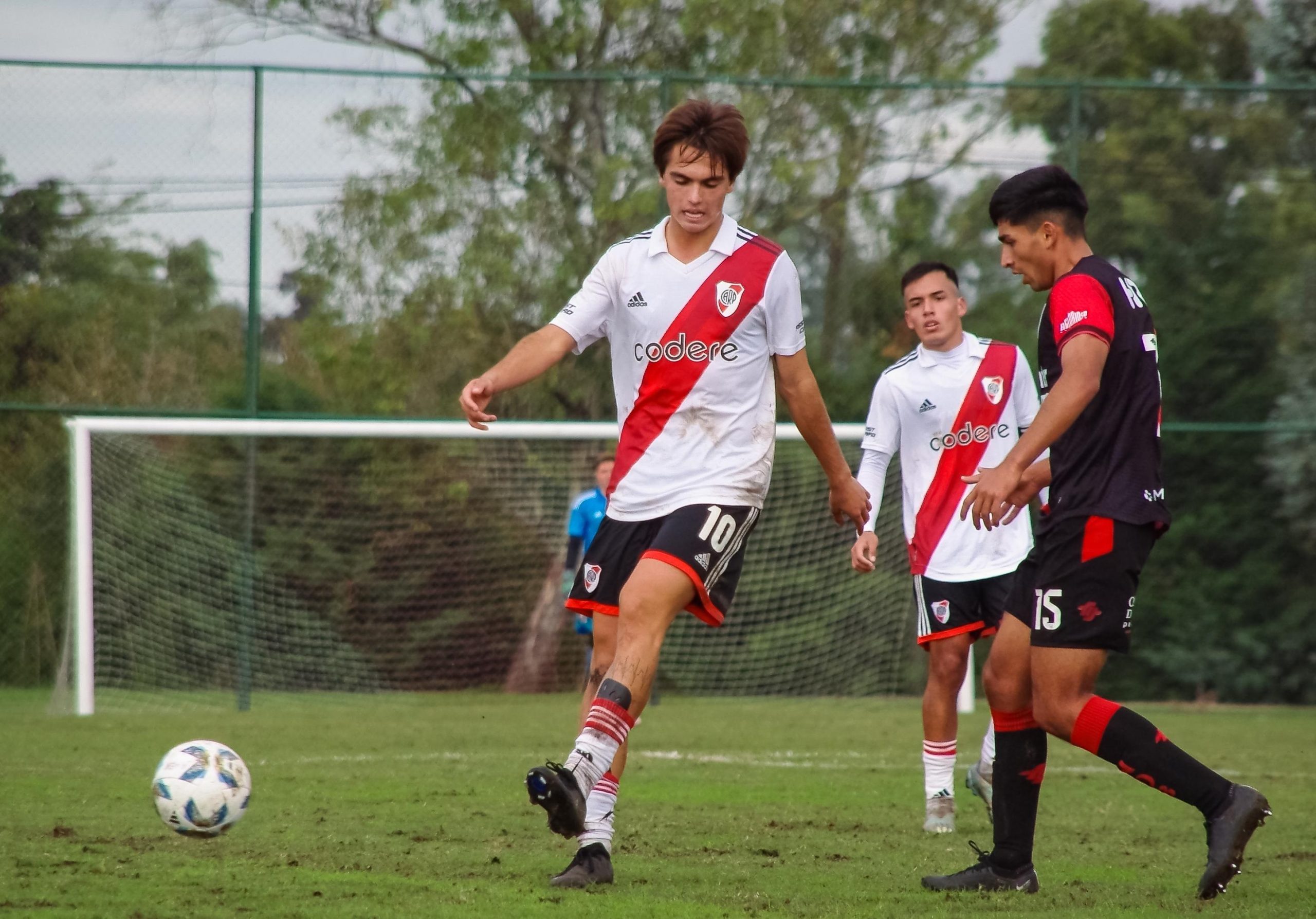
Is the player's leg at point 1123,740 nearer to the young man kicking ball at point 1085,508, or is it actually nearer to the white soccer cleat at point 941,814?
the young man kicking ball at point 1085,508

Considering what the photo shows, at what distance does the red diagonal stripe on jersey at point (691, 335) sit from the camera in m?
4.88

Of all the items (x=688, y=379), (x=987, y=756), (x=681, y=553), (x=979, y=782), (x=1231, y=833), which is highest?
(x=688, y=379)

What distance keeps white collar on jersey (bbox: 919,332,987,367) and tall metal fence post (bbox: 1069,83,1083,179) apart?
7678 mm

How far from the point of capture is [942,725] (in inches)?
252

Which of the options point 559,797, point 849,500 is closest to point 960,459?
point 849,500

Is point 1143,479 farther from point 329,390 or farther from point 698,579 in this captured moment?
point 329,390

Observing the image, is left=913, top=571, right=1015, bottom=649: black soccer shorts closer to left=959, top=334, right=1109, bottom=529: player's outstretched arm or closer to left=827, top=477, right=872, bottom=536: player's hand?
left=827, top=477, right=872, bottom=536: player's hand

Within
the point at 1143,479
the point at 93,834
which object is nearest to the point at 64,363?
the point at 93,834

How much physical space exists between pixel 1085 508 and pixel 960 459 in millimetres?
2370

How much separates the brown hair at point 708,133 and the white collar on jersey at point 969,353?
7.47 ft

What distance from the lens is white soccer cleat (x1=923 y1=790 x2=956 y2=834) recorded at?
6.16 metres

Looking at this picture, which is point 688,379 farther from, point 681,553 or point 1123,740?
point 1123,740

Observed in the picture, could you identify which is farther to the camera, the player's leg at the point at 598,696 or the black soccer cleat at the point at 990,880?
the black soccer cleat at the point at 990,880

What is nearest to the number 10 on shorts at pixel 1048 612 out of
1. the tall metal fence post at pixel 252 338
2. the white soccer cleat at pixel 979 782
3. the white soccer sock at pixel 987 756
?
the white soccer sock at pixel 987 756
